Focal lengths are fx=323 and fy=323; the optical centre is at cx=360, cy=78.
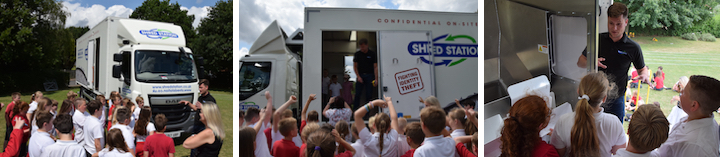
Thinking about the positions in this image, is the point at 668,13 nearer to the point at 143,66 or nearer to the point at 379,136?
the point at 379,136

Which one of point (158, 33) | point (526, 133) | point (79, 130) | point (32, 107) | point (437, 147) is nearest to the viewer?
point (526, 133)

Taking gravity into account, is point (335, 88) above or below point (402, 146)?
above

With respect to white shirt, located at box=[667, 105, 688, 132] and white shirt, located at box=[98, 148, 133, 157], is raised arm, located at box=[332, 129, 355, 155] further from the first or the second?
white shirt, located at box=[667, 105, 688, 132]

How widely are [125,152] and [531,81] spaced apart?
2.97 metres

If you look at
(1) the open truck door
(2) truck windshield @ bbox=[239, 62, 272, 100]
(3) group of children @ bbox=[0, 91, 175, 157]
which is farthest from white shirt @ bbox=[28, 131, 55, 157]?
(1) the open truck door

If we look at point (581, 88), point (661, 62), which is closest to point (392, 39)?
point (581, 88)

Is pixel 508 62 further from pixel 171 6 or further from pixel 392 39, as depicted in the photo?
pixel 171 6

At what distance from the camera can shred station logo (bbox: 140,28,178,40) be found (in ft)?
11.1

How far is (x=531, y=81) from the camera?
220 cm

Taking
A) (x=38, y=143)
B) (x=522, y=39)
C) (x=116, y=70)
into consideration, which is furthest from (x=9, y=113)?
(x=522, y=39)

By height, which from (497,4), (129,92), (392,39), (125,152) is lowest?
(125,152)

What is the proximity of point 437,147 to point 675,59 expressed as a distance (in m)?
1.77

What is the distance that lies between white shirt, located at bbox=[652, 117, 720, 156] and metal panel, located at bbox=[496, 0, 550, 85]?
814mm

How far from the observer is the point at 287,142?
2365 mm
